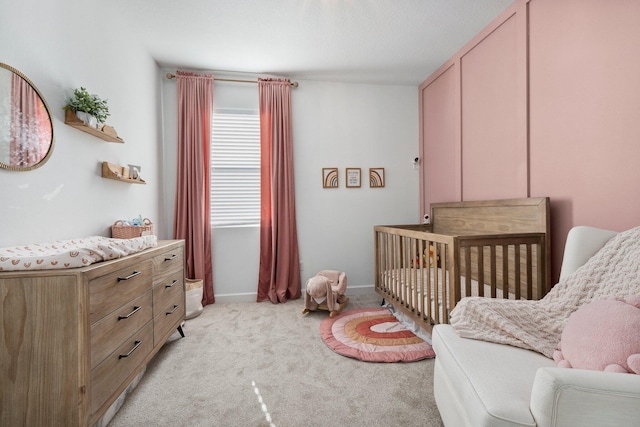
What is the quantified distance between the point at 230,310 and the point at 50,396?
6.19 feet

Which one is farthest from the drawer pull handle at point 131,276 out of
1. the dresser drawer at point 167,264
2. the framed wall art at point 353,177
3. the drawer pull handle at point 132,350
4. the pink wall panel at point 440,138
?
the pink wall panel at point 440,138

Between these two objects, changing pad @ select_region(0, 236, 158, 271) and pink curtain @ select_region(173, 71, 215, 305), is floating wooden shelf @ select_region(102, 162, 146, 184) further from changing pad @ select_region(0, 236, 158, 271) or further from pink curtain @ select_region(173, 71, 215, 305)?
pink curtain @ select_region(173, 71, 215, 305)

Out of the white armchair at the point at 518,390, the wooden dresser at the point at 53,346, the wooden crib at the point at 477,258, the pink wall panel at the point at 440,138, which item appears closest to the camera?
the white armchair at the point at 518,390

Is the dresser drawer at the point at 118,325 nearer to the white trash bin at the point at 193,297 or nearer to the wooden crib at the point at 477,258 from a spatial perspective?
the white trash bin at the point at 193,297

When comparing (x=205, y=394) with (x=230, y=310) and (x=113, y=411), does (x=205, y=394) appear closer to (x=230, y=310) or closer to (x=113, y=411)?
(x=113, y=411)

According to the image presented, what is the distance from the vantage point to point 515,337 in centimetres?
120

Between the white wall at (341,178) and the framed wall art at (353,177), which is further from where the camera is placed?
the framed wall art at (353,177)

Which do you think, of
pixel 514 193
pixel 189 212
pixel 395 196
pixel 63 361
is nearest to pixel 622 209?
pixel 514 193

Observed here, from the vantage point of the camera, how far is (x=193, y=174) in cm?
304

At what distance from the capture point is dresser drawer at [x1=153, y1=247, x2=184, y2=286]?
5.91 ft

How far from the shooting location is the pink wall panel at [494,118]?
2119 mm

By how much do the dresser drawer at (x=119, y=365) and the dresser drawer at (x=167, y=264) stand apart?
0.97 ft

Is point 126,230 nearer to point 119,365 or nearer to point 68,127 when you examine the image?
point 68,127

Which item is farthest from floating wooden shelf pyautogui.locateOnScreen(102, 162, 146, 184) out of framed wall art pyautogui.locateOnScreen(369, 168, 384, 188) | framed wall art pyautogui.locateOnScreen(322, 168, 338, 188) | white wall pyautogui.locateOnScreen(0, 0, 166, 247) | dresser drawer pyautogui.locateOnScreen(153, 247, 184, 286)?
framed wall art pyautogui.locateOnScreen(369, 168, 384, 188)
